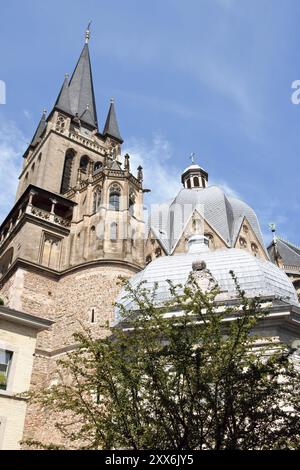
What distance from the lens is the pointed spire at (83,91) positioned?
150ft

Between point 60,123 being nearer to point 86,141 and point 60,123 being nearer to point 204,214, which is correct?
point 86,141

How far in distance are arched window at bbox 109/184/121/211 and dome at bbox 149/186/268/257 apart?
7986mm

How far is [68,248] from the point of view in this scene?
28938 mm

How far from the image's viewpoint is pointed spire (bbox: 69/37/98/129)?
45844 mm

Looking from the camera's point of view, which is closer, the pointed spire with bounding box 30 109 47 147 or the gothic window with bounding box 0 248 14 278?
the gothic window with bounding box 0 248 14 278

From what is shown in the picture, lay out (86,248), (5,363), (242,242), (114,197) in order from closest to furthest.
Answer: (5,363), (86,248), (114,197), (242,242)

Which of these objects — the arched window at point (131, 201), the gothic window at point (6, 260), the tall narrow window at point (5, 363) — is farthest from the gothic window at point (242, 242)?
the tall narrow window at point (5, 363)

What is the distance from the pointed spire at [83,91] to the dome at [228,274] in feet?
88.8

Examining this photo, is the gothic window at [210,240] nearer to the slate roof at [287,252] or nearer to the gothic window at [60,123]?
the slate roof at [287,252]

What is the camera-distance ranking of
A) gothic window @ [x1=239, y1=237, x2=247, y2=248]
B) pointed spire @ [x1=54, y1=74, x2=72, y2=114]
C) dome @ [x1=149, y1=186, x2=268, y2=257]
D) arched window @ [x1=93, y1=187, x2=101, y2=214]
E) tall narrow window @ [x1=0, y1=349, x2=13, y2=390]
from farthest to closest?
pointed spire @ [x1=54, y1=74, x2=72, y2=114] < dome @ [x1=149, y1=186, x2=268, y2=257] < gothic window @ [x1=239, y1=237, x2=247, y2=248] < arched window @ [x1=93, y1=187, x2=101, y2=214] < tall narrow window @ [x1=0, y1=349, x2=13, y2=390]

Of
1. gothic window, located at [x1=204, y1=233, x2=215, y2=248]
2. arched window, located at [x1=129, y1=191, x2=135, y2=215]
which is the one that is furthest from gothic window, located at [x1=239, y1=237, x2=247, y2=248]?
arched window, located at [x1=129, y1=191, x2=135, y2=215]

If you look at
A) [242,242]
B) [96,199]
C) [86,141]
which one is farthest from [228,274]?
[86,141]

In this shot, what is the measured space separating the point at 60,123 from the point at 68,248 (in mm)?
15086

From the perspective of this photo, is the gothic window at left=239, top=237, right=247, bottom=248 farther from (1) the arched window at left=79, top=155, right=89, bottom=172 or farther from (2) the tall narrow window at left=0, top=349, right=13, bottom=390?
(2) the tall narrow window at left=0, top=349, right=13, bottom=390
